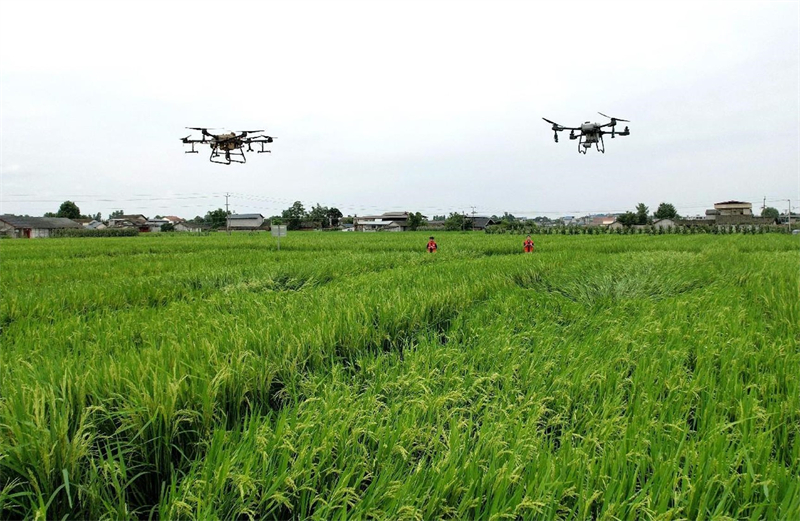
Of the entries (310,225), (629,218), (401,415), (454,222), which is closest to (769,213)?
(629,218)

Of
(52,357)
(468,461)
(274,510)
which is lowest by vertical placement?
(274,510)

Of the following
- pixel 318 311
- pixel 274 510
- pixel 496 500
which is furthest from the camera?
pixel 318 311

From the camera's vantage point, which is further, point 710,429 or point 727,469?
point 710,429

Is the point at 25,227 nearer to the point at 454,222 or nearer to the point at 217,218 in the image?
the point at 217,218

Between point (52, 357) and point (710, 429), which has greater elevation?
point (52, 357)

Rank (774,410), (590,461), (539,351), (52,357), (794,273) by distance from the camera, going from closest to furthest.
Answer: (590,461)
(774,410)
(52,357)
(539,351)
(794,273)

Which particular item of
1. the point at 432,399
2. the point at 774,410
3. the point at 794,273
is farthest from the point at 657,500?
the point at 794,273

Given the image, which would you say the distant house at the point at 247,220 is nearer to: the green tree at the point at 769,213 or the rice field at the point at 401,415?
the rice field at the point at 401,415

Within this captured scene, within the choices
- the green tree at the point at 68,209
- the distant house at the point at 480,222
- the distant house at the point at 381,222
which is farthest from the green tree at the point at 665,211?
the green tree at the point at 68,209

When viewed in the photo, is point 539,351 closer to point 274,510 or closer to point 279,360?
point 279,360
